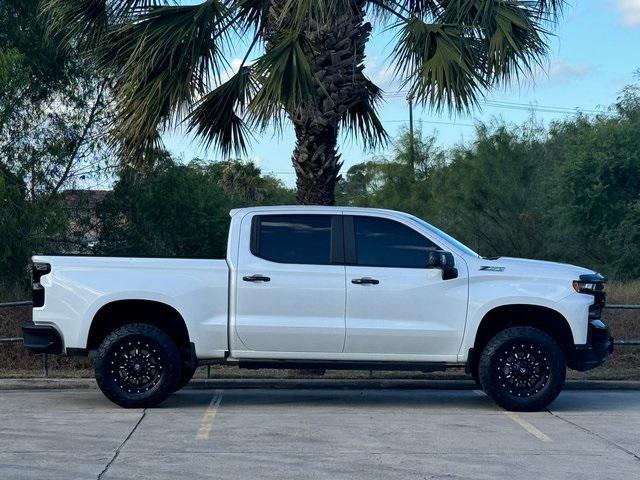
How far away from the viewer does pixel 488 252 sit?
33531 millimetres

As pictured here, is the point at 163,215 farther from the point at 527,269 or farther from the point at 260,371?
the point at 527,269

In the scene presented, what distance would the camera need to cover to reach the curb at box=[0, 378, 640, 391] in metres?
13.0

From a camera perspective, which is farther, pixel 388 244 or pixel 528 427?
pixel 388 244

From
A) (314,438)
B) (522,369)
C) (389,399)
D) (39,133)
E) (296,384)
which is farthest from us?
(39,133)

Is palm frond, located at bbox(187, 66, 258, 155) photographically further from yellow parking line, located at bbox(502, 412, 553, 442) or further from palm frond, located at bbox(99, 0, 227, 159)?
yellow parking line, located at bbox(502, 412, 553, 442)

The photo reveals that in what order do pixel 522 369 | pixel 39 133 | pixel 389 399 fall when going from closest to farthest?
pixel 522 369 → pixel 389 399 → pixel 39 133

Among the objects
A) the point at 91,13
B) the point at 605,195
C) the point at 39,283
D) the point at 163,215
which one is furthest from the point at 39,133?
the point at 605,195

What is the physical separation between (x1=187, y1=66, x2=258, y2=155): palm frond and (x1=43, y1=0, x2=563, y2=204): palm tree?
0.05 ft

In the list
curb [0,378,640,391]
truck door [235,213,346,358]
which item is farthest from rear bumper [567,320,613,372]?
truck door [235,213,346,358]

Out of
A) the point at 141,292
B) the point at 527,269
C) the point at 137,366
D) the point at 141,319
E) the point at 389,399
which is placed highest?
the point at 527,269

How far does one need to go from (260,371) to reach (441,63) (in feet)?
15.7

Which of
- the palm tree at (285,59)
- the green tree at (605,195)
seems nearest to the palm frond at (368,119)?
the palm tree at (285,59)

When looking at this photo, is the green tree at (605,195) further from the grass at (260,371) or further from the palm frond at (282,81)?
the palm frond at (282,81)

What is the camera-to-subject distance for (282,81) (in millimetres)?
12930
